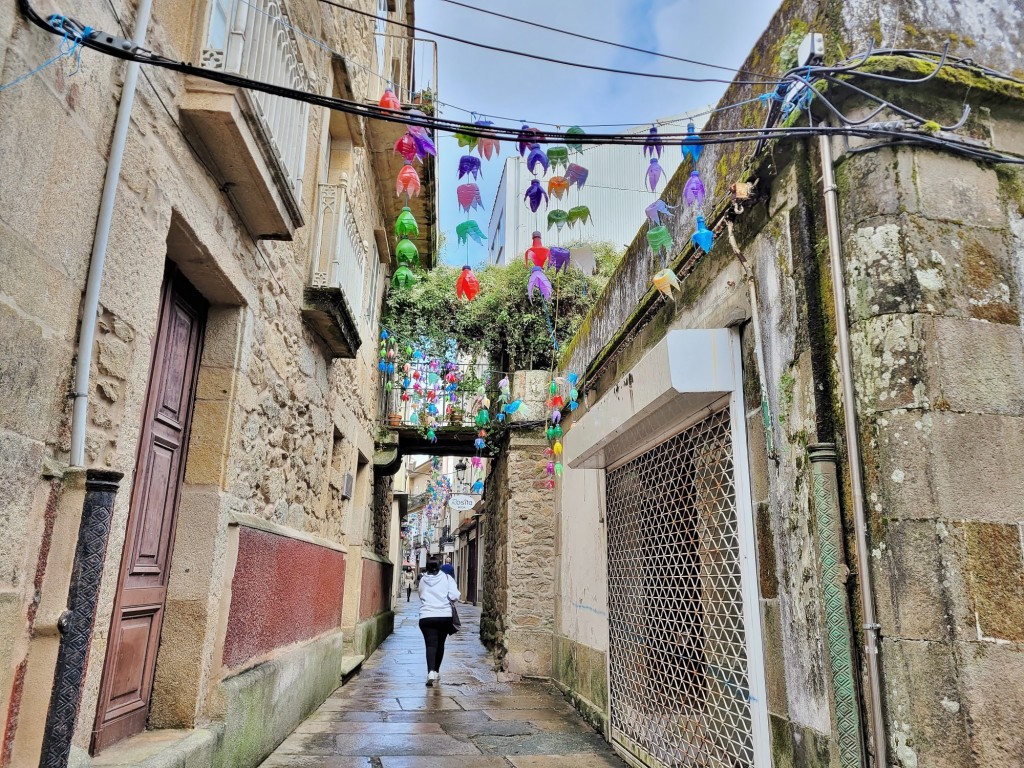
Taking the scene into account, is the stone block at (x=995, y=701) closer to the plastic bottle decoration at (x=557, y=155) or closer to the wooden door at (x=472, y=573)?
the plastic bottle decoration at (x=557, y=155)

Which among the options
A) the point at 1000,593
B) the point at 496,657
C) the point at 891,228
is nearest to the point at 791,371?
the point at 891,228

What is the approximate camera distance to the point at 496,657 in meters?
9.08

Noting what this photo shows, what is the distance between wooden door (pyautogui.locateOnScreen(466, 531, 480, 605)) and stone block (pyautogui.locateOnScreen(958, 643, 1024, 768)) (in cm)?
2248

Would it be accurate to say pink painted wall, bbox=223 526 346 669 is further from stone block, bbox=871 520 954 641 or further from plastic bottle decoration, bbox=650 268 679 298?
stone block, bbox=871 520 954 641

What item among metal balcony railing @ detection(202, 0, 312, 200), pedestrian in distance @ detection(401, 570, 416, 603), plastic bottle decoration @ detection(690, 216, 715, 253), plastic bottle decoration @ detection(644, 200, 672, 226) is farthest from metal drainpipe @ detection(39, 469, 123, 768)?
pedestrian in distance @ detection(401, 570, 416, 603)

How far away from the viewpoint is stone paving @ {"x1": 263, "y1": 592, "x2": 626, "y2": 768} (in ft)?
14.7

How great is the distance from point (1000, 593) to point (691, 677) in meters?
2.23

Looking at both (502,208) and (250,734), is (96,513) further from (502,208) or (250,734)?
(502,208)

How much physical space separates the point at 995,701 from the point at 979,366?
1116mm

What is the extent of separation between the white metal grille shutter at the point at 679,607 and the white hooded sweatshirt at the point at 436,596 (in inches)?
120

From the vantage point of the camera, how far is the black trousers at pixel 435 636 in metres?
7.78

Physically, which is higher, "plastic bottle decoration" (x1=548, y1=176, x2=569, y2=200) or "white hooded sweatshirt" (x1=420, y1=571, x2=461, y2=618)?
"plastic bottle decoration" (x1=548, y1=176, x2=569, y2=200)

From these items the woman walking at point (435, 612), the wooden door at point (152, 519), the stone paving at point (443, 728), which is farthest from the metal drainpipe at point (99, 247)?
the woman walking at point (435, 612)

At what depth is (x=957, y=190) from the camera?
8.68 ft
